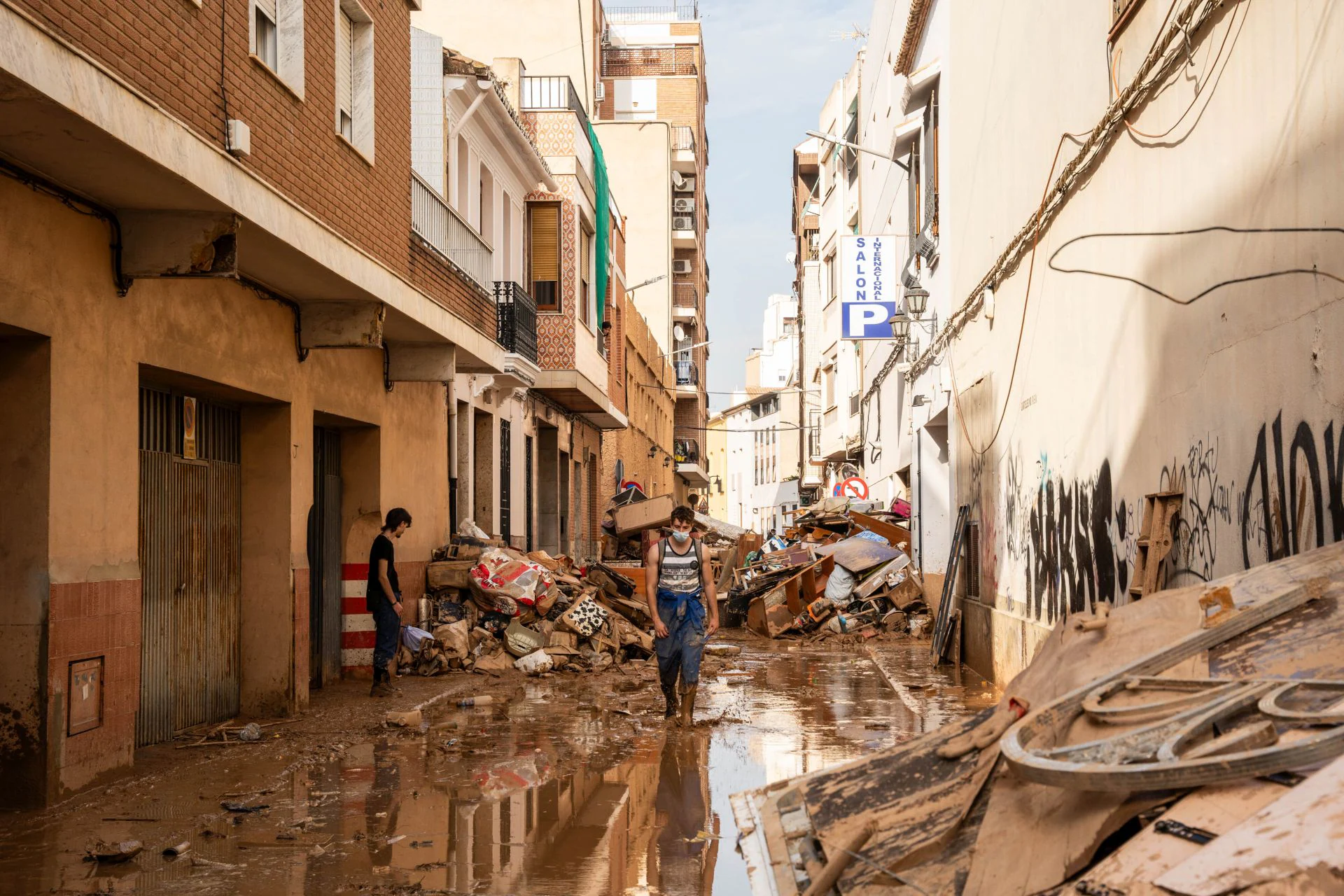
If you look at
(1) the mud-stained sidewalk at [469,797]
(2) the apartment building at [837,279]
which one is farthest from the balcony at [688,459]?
(1) the mud-stained sidewalk at [469,797]

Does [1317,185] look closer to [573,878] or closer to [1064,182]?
[573,878]

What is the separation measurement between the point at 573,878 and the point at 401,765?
3397 millimetres

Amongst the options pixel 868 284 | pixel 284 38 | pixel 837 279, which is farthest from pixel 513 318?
pixel 837 279

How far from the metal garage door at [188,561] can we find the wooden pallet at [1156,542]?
6847 millimetres

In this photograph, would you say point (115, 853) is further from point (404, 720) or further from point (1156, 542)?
point (1156, 542)

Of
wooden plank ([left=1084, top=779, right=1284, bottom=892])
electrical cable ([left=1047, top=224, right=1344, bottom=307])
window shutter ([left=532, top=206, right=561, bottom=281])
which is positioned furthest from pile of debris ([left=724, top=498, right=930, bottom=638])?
wooden plank ([left=1084, top=779, right=1284, bottom=892])

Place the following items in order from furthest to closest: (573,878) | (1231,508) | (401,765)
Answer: (401,765) < (1231,508) < (573,878)

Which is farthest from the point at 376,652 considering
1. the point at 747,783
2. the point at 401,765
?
the point at 747,783

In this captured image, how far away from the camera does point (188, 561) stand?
10703 mm

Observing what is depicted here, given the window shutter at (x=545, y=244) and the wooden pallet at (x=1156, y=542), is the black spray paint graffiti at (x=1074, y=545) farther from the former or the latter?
the window shutter at (x=545, y=244)

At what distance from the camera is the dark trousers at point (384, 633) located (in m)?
13.0

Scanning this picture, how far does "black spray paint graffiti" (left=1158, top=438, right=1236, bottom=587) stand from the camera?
7070 mm

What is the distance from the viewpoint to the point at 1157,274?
27.3ft

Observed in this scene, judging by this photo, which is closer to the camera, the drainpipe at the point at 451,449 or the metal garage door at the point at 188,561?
the metal garage door at the point at 188,561
